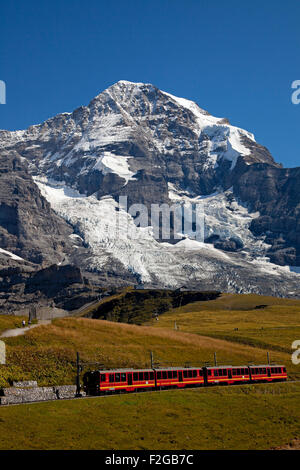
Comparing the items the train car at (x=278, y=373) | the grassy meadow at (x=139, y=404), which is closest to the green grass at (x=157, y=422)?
the grassy meadow at (x=139, y=404)

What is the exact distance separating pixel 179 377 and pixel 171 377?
1.32 m

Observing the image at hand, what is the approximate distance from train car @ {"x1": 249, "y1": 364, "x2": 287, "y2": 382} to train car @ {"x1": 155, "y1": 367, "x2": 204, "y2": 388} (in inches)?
404

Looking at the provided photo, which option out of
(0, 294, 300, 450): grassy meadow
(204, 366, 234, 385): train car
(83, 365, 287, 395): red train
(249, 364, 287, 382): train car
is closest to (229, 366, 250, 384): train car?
(83, 365, 287, 395): red train

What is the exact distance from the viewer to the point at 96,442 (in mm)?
43219

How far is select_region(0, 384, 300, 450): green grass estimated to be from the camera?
142ft

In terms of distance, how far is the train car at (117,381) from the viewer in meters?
66.6

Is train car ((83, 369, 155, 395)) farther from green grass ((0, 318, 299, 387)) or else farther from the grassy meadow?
green grass ((0, 318, 299, 387))

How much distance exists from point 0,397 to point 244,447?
3016 cm

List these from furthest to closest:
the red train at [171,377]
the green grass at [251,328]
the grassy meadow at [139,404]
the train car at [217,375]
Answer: the green grass at [251,328], the train car at [217,375], the red train at [171,377], the grassy meadow at [139,404]

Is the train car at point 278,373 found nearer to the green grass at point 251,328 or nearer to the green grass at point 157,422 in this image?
the green grass at point 157,422

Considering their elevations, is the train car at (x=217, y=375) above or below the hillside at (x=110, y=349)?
below

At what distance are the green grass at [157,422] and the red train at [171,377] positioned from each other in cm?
381
